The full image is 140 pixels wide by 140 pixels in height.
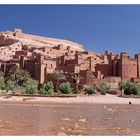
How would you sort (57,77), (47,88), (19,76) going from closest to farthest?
(47,88) → (57,77) → (19,76)

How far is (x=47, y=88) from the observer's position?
49031 mm

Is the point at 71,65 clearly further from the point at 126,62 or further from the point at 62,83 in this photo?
the point at 126,62

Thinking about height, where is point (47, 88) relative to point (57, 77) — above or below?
below

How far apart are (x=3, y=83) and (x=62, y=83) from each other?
7.22 meters

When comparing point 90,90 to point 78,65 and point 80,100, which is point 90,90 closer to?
point 80,100

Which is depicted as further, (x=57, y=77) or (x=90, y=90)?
(x=57, y=77)

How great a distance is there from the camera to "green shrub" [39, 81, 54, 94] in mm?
47044

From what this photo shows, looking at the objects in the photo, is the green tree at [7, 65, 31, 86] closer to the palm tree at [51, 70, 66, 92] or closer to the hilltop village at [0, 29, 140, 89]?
the hilltop village at [0, 29, 140, 89]

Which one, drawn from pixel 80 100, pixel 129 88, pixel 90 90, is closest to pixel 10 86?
pixel 90 90

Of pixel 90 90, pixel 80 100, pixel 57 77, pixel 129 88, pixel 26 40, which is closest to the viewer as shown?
pixel 80 100

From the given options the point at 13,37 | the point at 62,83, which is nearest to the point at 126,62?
the point at 62,83

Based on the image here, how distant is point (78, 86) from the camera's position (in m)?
51.1

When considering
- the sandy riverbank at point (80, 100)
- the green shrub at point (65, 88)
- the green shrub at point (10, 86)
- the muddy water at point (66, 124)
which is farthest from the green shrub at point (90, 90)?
the muddy water at point (66, 124)

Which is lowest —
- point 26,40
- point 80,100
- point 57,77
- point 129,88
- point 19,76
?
point 80,100
